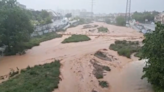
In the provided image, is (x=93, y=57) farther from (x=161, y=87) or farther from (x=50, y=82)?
(x=161, y=87)

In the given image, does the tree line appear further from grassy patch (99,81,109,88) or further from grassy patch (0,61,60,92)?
grassy patch (99,81,109,88)

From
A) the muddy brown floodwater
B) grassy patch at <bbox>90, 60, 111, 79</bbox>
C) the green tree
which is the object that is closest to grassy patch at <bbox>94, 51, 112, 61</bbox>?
the muddy brown floodwater

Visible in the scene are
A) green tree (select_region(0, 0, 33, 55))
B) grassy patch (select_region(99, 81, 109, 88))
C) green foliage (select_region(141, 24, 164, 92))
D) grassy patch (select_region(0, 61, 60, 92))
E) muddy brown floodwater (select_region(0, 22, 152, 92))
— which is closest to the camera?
green foliage (select_region(141, 24, 164, 92))

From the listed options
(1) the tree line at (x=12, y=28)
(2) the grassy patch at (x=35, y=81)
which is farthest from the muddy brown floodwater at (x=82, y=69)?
(1) the tree line at (x=12, y=28)

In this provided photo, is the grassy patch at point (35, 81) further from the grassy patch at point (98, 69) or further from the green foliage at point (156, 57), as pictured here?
the green foliage at point (156, 57)

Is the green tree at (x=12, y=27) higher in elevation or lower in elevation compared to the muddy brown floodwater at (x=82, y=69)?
higher

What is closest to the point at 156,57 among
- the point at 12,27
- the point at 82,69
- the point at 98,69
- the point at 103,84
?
the point at 103,84

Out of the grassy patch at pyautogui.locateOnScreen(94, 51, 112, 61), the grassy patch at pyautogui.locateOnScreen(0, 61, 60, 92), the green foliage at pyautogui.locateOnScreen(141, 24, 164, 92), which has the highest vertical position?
the green foliage at pyautogui.locateOnScreen(141, 24, 164, 92)
